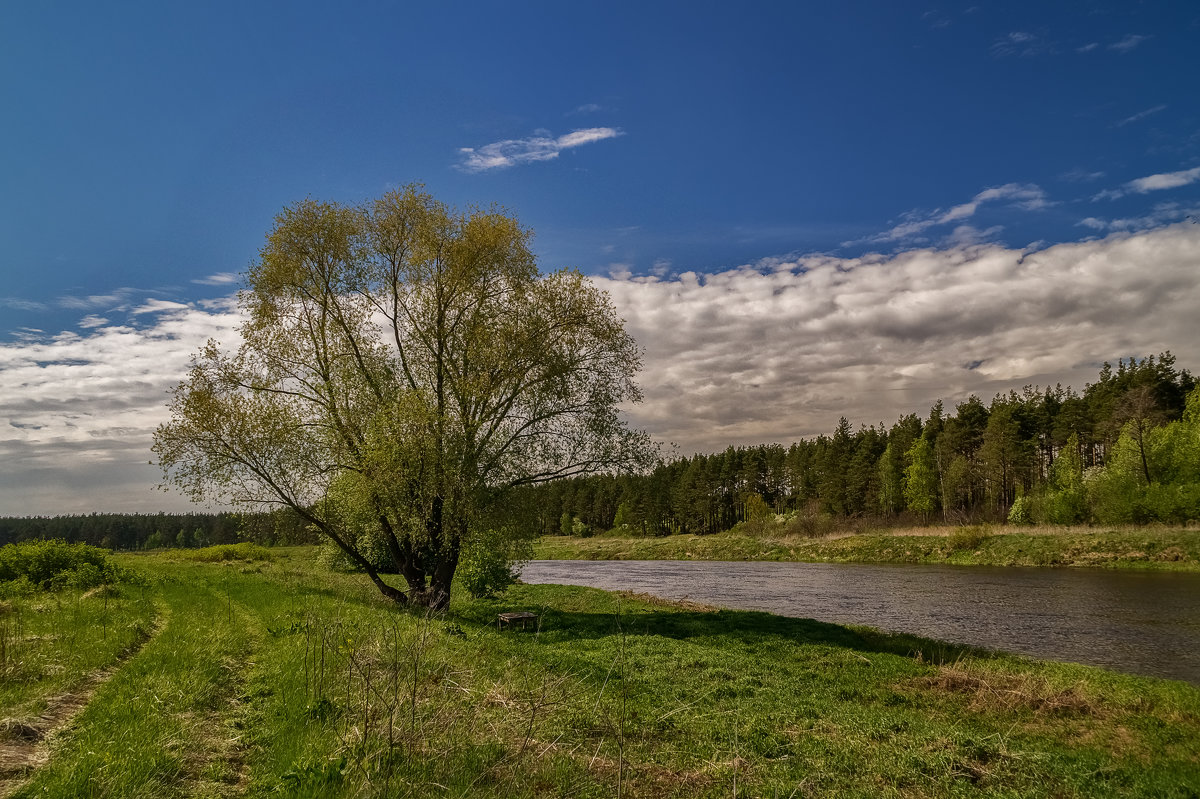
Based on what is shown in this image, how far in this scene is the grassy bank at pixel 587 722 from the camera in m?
7.21

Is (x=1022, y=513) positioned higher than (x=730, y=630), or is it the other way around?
(x=730, y=630)

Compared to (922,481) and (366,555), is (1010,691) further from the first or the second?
(922,481)

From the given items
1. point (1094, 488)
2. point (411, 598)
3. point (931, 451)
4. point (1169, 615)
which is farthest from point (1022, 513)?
point (411, 598)

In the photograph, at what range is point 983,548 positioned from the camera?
5534cm

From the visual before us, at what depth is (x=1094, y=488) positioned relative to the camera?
6400 cm

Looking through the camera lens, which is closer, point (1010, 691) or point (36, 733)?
point (36, 733)

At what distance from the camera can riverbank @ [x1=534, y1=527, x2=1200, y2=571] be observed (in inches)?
1790

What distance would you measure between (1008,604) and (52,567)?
42467mm

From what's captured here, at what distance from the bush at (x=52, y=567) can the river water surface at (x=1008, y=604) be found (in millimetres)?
27668

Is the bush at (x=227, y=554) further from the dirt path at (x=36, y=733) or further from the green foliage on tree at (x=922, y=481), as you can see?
the green foliage on tree at (x=922, y=481)

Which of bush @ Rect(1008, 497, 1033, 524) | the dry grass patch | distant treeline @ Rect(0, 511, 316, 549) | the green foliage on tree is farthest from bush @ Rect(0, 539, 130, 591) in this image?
distant treeline @ Rect(0, 511, 316, 549)

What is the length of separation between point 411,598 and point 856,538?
58.3m

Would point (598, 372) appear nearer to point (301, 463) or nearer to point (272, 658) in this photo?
point (301, 463)

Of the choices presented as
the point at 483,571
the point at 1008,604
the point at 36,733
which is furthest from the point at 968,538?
the point at 36,733
